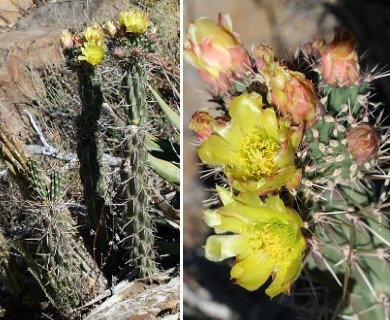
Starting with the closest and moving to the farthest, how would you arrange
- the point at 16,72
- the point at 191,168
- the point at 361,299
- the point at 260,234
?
the point at 260,234, the point at 16,72, the point at 361,299, the point at 191,168

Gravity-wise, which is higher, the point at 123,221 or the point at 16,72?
the point at 16,72

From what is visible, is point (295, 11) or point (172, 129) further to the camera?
A: point (295, 11)

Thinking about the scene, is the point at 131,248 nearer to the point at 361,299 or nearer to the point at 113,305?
the point at 113,305

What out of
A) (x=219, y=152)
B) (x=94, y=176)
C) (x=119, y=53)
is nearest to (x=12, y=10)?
(x=119, y=53)

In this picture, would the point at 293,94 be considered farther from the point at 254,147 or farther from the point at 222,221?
the point at 222,221

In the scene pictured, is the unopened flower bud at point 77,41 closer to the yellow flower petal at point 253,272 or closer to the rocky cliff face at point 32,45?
the rocky cliff face at point 32,45

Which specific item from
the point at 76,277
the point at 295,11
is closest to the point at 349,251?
the point at 76,277
